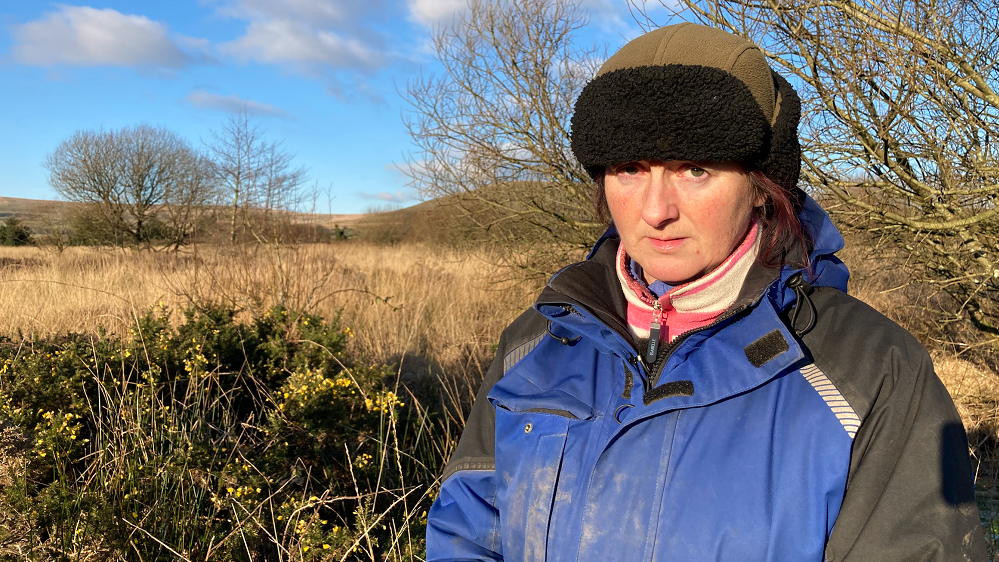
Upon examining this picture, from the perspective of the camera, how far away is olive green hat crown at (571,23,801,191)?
1148 millimetres

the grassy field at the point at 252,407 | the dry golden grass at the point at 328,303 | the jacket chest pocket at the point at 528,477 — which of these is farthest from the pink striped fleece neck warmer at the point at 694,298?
the dry golden grass at the point at 328,303

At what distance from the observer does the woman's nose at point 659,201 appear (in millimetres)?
1256

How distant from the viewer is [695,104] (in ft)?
3.75

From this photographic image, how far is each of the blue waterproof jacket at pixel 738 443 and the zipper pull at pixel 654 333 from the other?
0.03m

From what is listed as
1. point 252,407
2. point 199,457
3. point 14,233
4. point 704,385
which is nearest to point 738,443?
point 704,385

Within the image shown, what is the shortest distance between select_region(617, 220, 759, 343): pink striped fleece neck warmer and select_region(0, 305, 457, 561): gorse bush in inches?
51.9

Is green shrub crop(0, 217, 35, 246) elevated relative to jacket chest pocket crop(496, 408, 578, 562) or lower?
elevated

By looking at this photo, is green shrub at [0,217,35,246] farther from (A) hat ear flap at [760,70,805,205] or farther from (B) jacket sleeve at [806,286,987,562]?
(B) jacket sleeve at [806,286,987,562]

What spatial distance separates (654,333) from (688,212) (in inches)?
10.6

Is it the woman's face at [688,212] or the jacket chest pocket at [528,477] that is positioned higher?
the woman's face at [688,212]

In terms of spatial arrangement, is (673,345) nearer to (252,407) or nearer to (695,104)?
(695,104)

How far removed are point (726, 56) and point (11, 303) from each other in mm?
7673

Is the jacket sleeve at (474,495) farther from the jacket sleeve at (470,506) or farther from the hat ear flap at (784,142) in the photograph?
the hat ear flap at (784,142)

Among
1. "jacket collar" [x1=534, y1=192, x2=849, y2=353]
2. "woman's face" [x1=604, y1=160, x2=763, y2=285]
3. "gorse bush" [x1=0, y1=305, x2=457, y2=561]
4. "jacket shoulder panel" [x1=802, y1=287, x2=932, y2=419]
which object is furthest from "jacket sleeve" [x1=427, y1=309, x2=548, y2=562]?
"gorse bush" [x1=0, y1=305, x2=457, y2=561]
